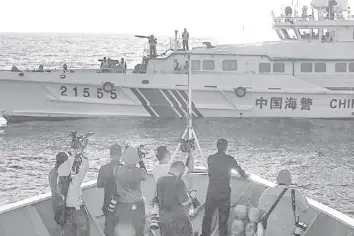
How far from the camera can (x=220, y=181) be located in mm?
6008

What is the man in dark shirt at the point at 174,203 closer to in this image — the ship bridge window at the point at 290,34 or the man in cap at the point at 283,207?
the man in cap at the point at 283,207

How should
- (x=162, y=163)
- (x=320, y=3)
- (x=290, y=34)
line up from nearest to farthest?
(x=162, y=163)
(x=320, y=3)
(x=290, y=34)

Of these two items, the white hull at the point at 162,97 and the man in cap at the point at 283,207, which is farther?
the white hull at the point at 162,97

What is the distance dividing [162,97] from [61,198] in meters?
17.6

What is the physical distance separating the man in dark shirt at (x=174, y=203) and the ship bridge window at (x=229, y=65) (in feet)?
59.3

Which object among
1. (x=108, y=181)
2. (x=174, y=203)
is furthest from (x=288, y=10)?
(x=174, y=203)

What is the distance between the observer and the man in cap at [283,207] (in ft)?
17.2

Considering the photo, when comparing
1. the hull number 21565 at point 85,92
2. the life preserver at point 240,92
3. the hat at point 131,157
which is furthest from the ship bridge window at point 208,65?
the hat at point 131,157

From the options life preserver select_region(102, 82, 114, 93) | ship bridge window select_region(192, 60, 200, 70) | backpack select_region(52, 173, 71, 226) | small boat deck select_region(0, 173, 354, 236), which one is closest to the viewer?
backpack select_region(52, 173, 71, 226)

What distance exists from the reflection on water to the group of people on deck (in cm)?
804

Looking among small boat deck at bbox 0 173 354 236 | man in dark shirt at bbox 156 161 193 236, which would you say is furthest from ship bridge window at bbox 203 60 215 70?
man in dark shirt at bbox 156 161 193 236

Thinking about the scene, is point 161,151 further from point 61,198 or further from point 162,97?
point 162,97

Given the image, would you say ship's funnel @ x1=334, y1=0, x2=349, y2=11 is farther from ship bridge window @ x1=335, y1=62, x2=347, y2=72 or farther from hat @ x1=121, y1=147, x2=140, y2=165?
hat @ x1=121, y1=147, x2=140, y2=165

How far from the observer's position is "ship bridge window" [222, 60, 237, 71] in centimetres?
2300
